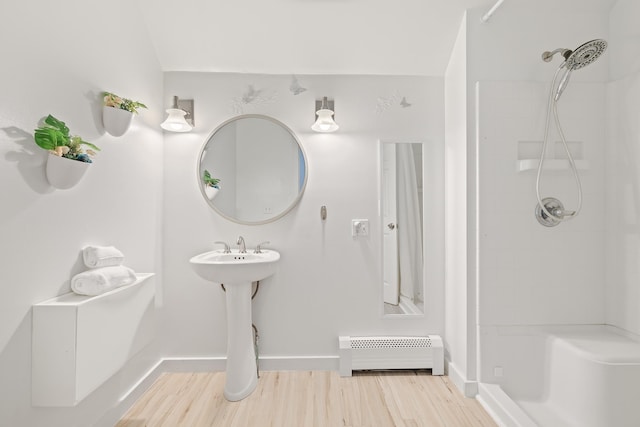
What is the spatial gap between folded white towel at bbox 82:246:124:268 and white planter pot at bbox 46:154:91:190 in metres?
0.34

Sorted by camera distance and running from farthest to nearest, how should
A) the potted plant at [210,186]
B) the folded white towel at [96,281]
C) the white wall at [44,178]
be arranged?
the potted plant at [210,186] < the folded white towel at [96,281] < the white wall at [44,178]

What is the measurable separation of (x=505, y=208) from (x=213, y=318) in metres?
2.01

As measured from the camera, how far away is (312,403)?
193 centimetres

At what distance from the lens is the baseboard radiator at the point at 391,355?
224cm

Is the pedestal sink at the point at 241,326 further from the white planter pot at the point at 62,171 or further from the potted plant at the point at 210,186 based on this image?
the white planter pot at the point at 62,171

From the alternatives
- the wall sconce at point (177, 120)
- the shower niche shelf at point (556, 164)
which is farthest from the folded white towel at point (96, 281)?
the shower niche shelf at point (556, 164)

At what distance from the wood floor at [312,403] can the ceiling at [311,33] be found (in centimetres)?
208

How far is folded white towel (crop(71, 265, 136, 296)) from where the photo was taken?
1407mm

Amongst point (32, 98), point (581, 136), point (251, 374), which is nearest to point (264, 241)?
point (251, 374)

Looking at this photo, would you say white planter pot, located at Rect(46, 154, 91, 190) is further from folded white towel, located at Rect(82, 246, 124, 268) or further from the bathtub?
the bathtub

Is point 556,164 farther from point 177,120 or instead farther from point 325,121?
point 177,120

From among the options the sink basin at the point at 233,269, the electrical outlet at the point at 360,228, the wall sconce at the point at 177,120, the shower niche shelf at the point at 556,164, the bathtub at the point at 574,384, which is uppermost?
the wall sconce at the point at 177,120

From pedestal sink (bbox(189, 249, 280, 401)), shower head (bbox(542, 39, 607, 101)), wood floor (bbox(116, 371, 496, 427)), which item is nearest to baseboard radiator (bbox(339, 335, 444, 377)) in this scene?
wood floor (bbox(116, 371, 496, 427))

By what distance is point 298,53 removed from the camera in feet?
7.36
